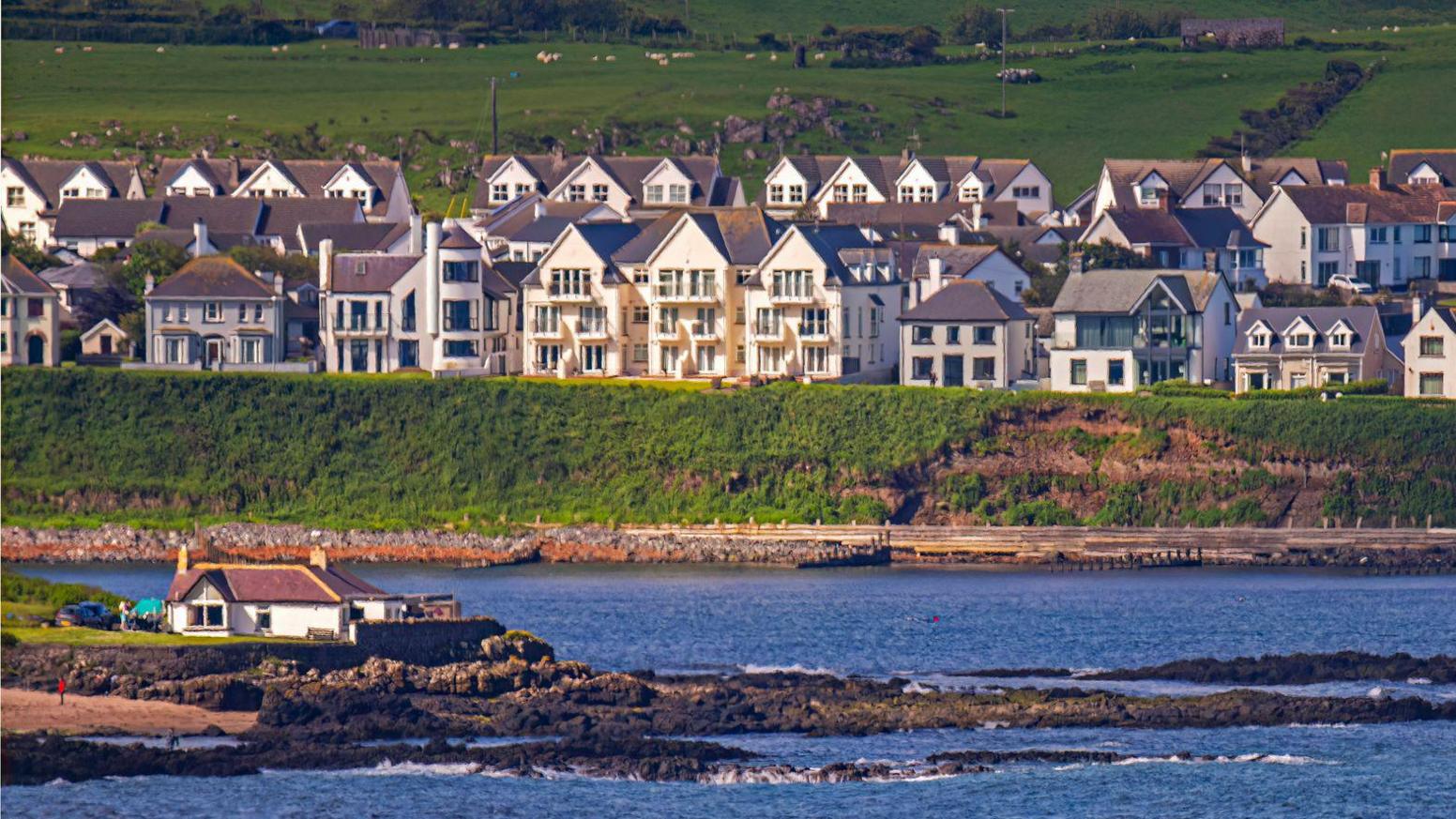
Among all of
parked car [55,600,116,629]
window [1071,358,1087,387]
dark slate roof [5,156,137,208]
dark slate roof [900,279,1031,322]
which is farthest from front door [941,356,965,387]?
dark slate roof [5,156,137,208]

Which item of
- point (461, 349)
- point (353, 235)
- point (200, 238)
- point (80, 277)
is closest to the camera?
A: point (461, 349)

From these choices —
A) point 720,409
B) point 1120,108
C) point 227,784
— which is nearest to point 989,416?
point 720,409

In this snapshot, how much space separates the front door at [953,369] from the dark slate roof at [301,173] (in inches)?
1534

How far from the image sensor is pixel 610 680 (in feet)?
210

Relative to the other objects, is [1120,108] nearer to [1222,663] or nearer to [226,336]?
[226,336]

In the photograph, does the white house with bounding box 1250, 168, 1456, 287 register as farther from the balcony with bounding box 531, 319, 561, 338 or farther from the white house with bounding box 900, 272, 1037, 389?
the balcony with bounding box 531, 319, 561, 338

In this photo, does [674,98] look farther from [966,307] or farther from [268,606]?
[268,606]

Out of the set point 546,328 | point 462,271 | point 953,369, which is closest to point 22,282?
point 462,271

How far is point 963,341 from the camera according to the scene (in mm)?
98500

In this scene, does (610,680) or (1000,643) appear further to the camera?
(1000,643)

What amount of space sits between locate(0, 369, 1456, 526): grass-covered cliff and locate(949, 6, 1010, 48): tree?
8162 centimetres

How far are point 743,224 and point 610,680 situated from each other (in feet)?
135

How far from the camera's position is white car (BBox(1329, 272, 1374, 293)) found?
11388 cm

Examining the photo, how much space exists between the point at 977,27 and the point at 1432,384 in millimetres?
82885
